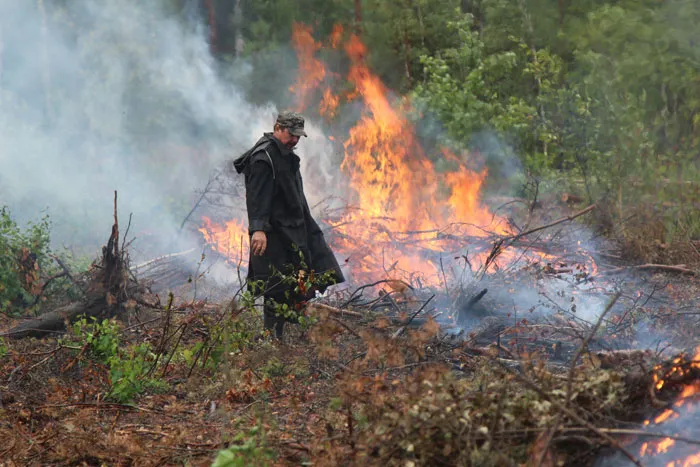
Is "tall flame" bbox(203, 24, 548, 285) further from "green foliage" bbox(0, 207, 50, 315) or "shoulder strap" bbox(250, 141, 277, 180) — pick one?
"green foliage" bbox(0, 207, 50, 315)

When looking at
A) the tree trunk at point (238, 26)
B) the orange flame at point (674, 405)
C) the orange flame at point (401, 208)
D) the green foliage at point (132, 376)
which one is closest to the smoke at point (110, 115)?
the tree trunk at point (238, 26)

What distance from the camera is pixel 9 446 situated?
4160 mm

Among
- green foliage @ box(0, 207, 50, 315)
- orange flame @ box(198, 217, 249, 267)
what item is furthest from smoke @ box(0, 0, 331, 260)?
green foliage @ box(0, 207, 50, 315)

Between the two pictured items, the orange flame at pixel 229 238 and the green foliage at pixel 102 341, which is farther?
the orange flame at pixel 229 238

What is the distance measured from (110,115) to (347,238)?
9.11 m

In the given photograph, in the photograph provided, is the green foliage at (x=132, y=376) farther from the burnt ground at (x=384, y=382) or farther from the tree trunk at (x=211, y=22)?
the tree trunk at (x=211, y=22)

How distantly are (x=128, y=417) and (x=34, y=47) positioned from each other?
15.5 metres

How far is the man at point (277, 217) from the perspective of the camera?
20.6 ft

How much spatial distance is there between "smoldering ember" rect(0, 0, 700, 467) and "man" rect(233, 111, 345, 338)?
3 centimetres

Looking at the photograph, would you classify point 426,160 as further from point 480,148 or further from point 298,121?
point 298,121

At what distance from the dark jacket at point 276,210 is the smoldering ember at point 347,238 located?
3 cm

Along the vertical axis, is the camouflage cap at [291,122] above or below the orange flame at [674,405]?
above

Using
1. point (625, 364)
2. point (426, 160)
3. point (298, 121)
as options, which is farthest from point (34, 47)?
point (625, 364)

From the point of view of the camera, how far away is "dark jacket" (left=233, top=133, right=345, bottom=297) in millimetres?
6297
